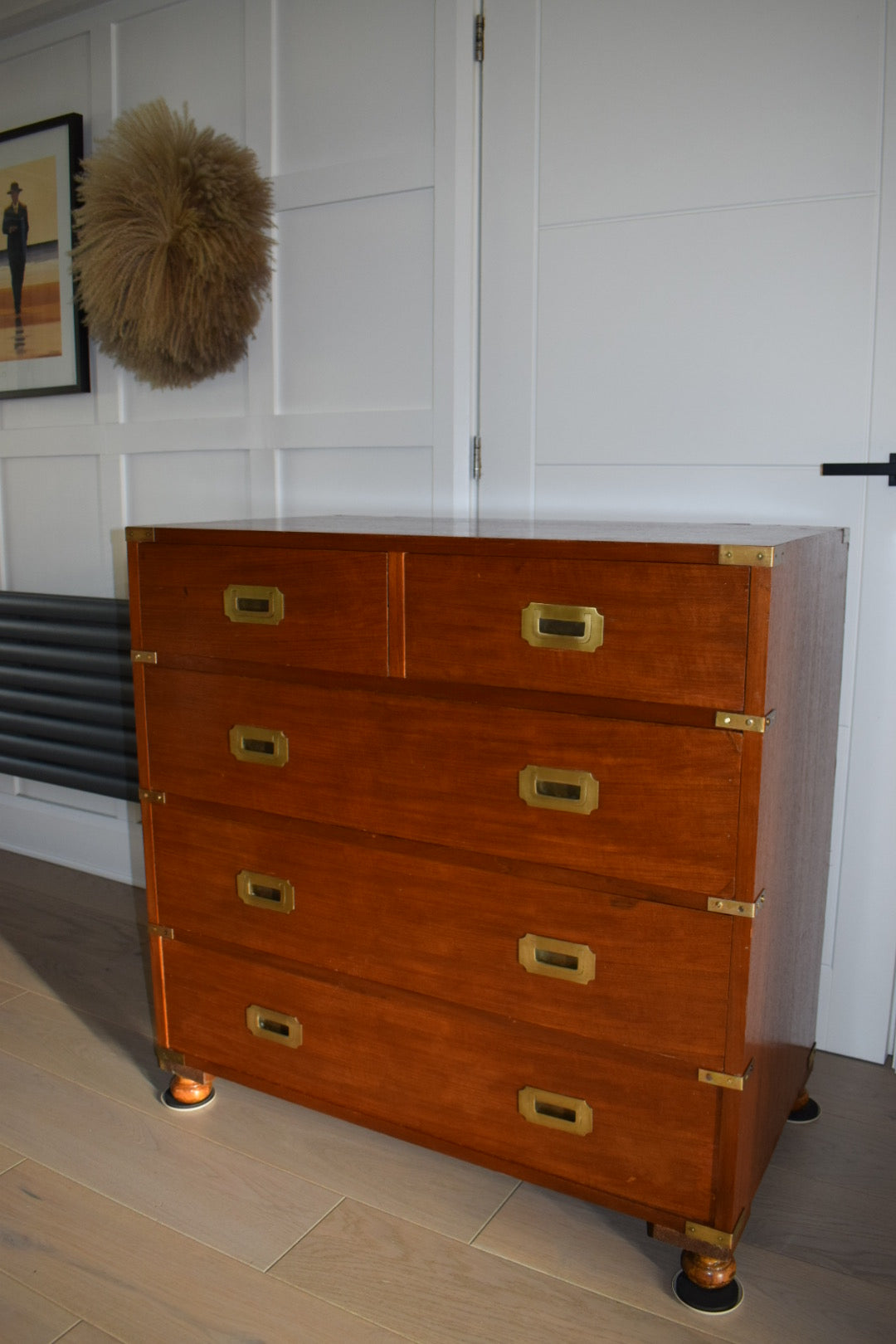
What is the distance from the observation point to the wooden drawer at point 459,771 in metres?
1.32

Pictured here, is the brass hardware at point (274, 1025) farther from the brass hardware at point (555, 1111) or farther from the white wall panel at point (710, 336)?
the white wall panel at point (710, 336)

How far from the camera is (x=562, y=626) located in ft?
4.46

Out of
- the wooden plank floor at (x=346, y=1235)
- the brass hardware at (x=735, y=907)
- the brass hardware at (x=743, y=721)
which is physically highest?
the brass hardware at (x=743, y=721)

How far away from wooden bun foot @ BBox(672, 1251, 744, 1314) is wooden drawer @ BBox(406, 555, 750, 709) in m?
0.75

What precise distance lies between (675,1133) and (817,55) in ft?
5.53

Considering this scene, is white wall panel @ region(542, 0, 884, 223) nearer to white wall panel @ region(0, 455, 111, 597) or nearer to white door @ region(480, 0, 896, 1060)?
white door @ region(480, 0, 896, 1060)

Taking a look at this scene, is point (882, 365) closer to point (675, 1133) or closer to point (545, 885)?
point (545, 885)

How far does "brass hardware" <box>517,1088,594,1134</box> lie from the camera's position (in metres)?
1.45

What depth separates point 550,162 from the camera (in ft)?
6.56

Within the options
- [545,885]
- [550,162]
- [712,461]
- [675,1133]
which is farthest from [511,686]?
[550,162]

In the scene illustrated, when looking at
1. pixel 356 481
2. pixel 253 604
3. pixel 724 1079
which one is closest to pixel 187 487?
pixel 356 481

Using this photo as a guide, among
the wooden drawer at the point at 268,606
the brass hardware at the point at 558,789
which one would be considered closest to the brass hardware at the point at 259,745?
the wooden drawer at the point at 268,606

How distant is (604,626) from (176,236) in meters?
1.48

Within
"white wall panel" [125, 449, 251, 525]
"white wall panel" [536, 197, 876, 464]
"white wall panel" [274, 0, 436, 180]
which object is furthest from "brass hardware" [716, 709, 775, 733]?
"white wall panel" [125, 449, 251, 525]
